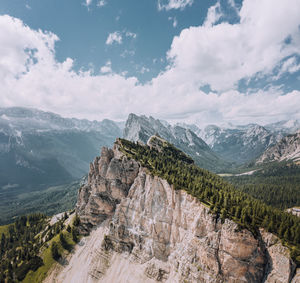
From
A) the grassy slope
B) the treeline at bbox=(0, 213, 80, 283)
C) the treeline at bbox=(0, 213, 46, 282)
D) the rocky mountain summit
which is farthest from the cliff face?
the treeline at bbox=(0, 213, 46, 282)

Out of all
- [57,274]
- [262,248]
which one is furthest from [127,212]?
[262,248]

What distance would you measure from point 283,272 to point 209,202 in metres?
25.5

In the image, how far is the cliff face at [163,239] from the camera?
4912 cm

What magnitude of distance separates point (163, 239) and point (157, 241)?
2807mm

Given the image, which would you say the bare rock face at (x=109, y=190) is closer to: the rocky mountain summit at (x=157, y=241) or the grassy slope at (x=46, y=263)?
the rocky mountain summit at (x=157, y=241)

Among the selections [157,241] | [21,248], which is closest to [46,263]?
[21,248]

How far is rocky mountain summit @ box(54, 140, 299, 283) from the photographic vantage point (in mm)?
49188

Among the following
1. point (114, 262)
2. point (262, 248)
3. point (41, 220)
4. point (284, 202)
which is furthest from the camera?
point (41, 220)

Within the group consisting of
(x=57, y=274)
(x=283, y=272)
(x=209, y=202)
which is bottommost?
(x=57, y=274)

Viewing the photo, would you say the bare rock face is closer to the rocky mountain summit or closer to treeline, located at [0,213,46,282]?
the rocky mountain summit

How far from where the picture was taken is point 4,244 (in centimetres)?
12212

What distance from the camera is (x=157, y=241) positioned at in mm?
71500

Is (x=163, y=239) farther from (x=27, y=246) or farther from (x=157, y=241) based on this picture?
(x=27, y=246)

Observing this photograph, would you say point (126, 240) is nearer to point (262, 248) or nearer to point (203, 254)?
point (203, 254)
